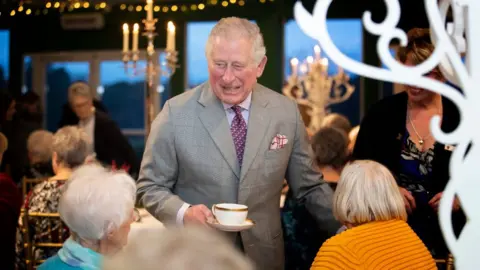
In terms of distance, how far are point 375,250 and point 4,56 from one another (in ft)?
33.5

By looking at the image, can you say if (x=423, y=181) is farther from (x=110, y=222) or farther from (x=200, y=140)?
(x=110, y=222)

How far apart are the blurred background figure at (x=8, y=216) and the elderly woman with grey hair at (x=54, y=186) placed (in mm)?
86

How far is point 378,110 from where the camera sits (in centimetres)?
309

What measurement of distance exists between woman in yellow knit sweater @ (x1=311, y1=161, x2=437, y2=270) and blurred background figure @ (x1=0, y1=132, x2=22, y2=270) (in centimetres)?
198

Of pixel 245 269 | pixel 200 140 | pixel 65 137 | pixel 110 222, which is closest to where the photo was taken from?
pixel 245 269

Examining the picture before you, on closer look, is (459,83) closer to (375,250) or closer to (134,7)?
(375,250)

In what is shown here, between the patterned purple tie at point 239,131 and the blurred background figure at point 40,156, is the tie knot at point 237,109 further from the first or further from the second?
the blurred background figure at point 40,156

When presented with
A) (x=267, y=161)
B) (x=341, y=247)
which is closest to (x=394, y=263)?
(x=341, y=247)

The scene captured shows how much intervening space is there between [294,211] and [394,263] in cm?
103

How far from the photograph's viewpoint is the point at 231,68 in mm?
2488

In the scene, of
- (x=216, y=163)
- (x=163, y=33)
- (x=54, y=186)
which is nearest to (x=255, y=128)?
(x=216, y=163)

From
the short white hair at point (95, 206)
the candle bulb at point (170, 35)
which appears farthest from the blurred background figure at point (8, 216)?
the short white hair at point (95, 206)

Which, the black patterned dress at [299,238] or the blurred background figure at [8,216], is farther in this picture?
the blurred background figure at [8,216]

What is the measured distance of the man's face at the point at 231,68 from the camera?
2.48m
